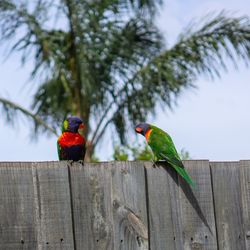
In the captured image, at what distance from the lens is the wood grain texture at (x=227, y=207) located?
12.5ft

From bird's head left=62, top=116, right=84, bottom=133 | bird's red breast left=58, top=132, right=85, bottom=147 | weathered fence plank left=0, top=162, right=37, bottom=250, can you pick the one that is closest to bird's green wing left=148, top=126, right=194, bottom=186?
weathered fence plank left=0, top=162, right=37, bottom=250

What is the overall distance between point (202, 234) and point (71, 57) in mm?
9770

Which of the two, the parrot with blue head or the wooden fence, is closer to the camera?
the wooden fence

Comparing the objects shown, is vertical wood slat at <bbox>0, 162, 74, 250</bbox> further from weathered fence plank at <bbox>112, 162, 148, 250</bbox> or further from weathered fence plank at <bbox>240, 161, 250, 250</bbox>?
weathered fence plank at <bbox>240, 161, 250, 250</bbox>

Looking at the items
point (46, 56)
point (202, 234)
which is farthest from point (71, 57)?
point (202, 234)

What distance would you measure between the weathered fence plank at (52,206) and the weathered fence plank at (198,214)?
567 millimetres

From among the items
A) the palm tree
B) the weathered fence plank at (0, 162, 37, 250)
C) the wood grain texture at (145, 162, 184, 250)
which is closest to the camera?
the weathered fence plank at (0, 162, 37, 250)

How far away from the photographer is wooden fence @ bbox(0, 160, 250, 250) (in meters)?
3.43

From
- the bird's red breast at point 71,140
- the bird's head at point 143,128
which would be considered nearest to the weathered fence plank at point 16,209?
the bird's head at point 143,128

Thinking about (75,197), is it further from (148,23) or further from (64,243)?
(148,23)

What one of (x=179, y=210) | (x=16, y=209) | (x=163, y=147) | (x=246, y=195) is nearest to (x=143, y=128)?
(x=163, y=147)

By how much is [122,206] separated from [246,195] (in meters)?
0.65

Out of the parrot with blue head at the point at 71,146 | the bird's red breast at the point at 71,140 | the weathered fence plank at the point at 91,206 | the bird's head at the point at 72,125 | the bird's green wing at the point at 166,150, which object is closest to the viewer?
the weathered fence plank at the point at 91,206

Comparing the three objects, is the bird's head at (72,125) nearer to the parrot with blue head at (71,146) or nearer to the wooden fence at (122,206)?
A: the parrot with blue head at (71,146)
